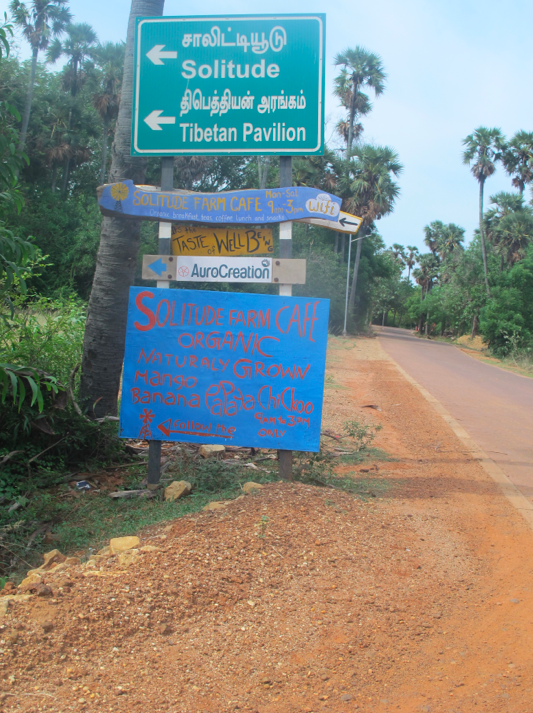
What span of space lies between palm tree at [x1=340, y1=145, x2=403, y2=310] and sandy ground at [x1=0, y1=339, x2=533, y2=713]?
129 feet

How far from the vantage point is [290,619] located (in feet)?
9.42

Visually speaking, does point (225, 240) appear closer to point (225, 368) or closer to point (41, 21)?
point (225, 368)

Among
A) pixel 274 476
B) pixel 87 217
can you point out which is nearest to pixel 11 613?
pixel 274 476

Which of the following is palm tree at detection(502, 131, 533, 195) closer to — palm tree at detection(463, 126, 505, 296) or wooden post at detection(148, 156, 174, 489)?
palm tree at detection(463, 126, 505, 296)

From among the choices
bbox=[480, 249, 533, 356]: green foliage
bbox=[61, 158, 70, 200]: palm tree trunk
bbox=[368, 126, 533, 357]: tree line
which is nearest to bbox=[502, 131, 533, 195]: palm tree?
bbox=[368, 126, 533, 357]: tree line

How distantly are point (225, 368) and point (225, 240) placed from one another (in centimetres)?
111

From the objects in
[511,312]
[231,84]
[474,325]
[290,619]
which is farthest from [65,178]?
[290,619]

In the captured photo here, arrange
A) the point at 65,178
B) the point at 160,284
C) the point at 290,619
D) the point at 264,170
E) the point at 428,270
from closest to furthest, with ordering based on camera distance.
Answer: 1. the point at 290,619
2. the point at 160,284
3. the point at 264,170
4. the point at 65,178
5. the point at 428,270

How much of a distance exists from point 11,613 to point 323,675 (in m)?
1.42

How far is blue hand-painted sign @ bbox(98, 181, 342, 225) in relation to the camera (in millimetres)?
4832

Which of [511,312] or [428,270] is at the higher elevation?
[428,270]

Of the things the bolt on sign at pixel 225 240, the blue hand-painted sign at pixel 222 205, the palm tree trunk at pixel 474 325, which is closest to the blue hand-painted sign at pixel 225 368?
the bolt on sign at pixel 225 240

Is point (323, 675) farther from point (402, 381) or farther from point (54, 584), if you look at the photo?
point (402, 381)

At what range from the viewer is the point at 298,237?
41.0 metres
